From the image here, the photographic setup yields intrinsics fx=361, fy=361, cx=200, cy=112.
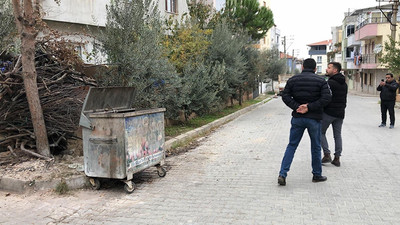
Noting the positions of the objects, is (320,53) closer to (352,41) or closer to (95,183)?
(352,41)

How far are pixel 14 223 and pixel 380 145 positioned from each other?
789 cm

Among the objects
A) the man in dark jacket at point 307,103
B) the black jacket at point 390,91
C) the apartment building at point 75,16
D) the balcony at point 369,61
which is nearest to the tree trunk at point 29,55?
the man in dark jacket at point 307,103

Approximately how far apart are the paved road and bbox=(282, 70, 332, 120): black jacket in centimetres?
113

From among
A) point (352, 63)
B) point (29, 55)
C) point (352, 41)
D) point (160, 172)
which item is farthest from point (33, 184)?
point (352, 63)

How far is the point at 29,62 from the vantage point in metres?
5.94

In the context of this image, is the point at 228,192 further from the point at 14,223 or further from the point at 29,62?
the point at 29,62

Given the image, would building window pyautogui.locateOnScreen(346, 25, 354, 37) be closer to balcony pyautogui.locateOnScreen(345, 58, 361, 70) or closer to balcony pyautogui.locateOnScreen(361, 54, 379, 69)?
balcony pyautogui.locateOnScreen(345, 58, 361, 70)

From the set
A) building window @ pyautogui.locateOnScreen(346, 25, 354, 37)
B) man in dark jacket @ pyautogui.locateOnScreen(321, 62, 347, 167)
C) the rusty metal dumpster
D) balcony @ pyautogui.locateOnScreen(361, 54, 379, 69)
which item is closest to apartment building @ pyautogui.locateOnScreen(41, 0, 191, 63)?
man in dark jacket @ pyautogui.locateOnScreen(321, 62, 347, 167)

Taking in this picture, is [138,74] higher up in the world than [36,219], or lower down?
higher up

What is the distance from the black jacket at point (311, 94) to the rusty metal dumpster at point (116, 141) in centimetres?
218

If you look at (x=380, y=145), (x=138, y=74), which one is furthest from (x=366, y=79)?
(x=138, y=74)

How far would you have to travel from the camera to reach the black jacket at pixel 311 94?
5160 millimetres

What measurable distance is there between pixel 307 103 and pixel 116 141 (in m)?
2.79

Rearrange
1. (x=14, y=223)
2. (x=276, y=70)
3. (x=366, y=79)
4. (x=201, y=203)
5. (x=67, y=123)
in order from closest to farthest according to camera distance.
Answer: (x=14, y=223) < (x=201, y=203) < (x=67, y=123) < (x=276, y=70) < (x=366, y=79)
